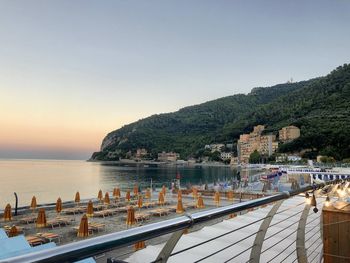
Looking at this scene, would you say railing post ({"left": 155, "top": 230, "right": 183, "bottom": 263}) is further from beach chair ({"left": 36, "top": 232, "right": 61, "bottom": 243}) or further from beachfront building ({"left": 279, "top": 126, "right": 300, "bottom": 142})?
beachfront building ({"left": 279, "top": 126, "right": 300, "bottom": 142})

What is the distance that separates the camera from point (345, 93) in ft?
379

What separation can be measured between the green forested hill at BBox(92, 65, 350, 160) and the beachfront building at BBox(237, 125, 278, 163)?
22.2 ft

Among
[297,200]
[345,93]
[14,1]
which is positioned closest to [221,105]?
[345,93]

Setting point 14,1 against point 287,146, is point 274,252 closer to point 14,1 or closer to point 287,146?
point 14,1

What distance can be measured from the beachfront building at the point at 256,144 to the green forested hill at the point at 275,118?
6.76 metres

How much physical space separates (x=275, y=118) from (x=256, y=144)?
64.7 feet

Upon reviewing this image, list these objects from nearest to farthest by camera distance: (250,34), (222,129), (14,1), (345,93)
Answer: (14,1), (250,34), (345,93), (222,129)

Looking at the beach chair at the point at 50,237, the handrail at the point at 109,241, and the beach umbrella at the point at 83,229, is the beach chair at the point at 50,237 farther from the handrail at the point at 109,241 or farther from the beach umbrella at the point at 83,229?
the handrail at the point at 109,241

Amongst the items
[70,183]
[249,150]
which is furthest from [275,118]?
[70,183]

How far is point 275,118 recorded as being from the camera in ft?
492

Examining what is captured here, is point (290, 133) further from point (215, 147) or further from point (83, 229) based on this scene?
point (83, 229)

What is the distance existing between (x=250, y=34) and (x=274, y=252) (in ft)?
166

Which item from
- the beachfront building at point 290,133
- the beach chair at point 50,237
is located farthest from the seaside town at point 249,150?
the beach chair at point 50,237

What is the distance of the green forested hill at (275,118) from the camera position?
94.6 m
